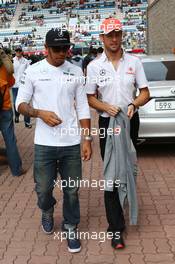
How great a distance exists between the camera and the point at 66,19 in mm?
56062

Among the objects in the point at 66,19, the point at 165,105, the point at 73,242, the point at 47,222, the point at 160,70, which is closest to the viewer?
the point at 73,242

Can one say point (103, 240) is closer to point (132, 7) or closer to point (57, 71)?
point (57, 71)

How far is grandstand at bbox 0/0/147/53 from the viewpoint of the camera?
48750mm

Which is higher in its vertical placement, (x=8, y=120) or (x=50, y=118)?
(x=50, y=118)

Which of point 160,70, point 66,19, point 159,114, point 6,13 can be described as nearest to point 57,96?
point 159,114

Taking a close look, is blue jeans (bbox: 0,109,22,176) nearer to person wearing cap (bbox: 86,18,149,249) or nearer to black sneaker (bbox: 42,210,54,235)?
black sneaker (bbox: 42,210,54,235)

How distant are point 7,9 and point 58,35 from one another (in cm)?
6518

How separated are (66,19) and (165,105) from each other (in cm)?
5163

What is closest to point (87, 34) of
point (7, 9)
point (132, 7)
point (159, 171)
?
point (132, 7)

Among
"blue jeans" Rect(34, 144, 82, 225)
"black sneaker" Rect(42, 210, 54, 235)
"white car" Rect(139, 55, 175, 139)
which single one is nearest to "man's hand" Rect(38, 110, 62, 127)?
"blue jeans" Rect(34, 144, 82, 225)

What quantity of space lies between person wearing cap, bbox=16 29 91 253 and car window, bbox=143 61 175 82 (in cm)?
372

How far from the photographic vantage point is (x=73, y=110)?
12.1 feet

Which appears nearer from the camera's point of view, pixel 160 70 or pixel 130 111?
pixel 130 111

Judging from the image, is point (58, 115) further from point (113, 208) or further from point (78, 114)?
point (113, 208)
